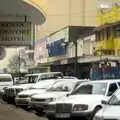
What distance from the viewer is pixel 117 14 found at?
182ft

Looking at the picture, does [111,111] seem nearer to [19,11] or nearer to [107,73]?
[19,11]

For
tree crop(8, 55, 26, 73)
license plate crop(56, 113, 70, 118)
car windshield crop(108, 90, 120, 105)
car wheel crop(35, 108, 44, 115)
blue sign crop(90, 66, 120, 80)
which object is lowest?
car wheel crop(35, 108, 44, 115)

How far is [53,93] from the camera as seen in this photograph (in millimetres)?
23109

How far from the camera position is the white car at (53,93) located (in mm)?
22734

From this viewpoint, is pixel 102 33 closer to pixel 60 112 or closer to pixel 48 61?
pixel 48 61

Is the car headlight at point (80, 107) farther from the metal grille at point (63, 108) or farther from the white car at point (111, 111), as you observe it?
the white car at point (111, 111)

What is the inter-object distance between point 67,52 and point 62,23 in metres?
39.2

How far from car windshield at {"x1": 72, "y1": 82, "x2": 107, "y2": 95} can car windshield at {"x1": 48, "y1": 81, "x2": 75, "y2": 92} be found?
12.7ft

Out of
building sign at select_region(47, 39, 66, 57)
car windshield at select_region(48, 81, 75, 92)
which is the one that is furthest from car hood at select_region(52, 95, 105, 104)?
building sign at select_region(47, 39, 66, 57)

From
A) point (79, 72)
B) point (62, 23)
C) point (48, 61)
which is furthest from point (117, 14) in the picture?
point (62, 23)

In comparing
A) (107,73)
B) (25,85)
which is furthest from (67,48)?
(25,85)

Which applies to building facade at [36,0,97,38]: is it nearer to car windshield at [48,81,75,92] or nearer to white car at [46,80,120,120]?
car windshield at [48,81,75,92]

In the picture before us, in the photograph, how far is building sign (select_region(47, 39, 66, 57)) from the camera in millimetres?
68750

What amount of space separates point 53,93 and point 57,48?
4916 cm
